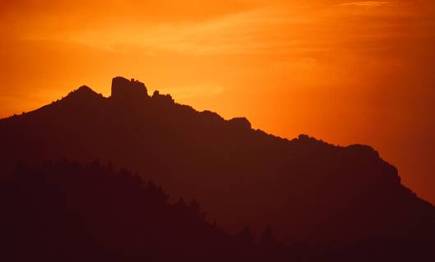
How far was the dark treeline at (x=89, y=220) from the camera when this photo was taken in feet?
452

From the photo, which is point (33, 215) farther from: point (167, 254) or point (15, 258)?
point (167, 254)

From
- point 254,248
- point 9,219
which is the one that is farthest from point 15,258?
point 254,248

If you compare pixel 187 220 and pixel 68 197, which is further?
pixel 187 220

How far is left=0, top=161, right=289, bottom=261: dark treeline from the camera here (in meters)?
138

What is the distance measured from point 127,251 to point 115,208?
8.35 meters

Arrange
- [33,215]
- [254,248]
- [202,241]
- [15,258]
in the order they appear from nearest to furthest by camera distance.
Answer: [15,258] → [33,215] → [202,241] → [254,248]

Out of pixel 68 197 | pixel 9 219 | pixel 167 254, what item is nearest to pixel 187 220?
pixel 167 254

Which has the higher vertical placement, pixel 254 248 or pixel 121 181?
pixel 121 181

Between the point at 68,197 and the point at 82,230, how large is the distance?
23.3 ft

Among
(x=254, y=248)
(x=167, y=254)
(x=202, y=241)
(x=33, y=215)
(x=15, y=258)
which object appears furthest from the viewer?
(x=254, y=248)

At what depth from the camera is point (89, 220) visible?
146000 millimetres

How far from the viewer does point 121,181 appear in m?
157

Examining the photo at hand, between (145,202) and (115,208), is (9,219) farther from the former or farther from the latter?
(145,202)

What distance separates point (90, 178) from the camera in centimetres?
15312
